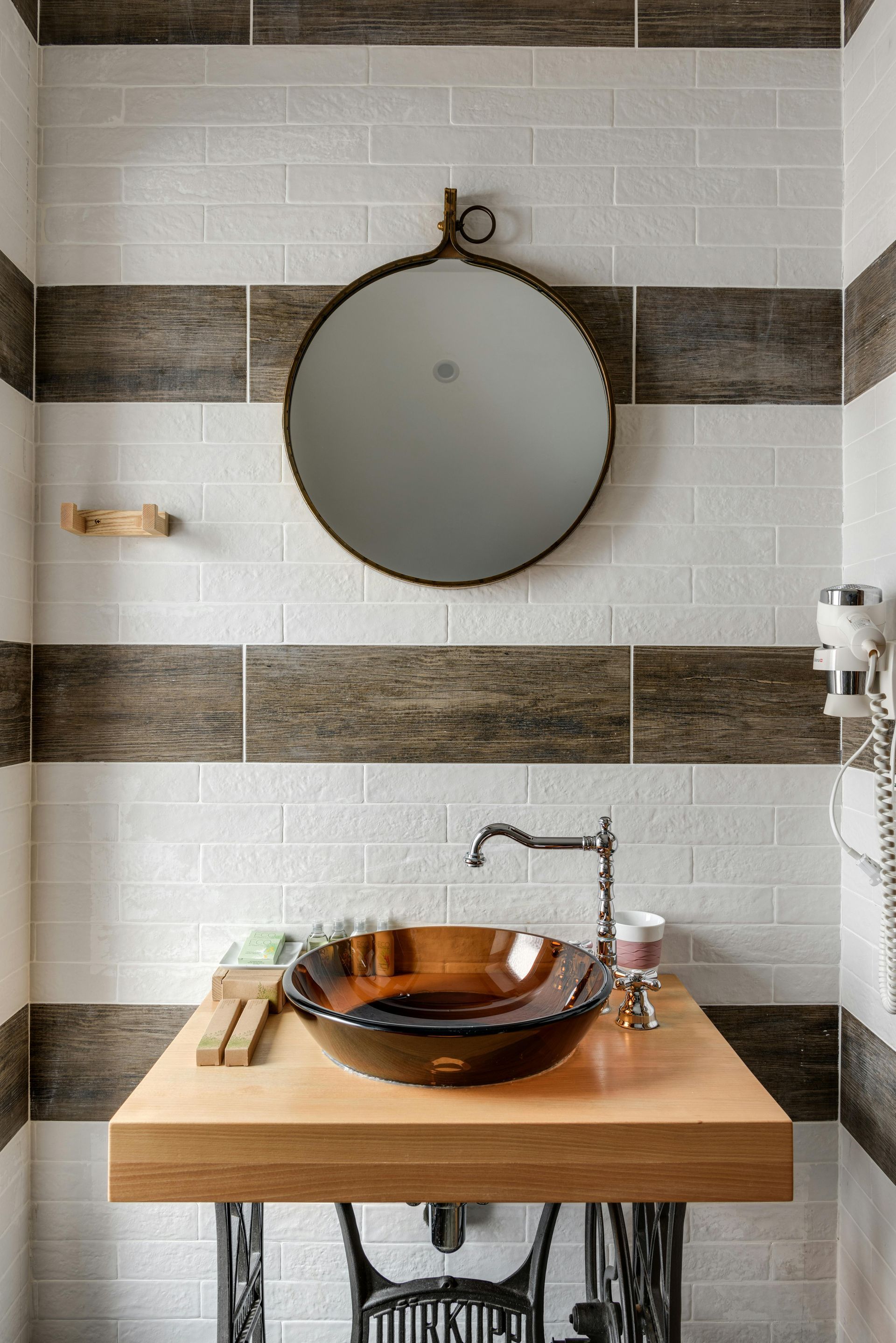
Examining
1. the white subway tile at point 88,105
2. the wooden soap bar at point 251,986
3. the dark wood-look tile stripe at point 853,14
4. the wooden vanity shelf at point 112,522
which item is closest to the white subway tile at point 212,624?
the wooden vanity shelf at point 112,522

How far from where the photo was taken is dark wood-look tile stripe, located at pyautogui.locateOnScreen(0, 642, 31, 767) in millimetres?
1575

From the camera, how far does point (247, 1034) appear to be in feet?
4.36

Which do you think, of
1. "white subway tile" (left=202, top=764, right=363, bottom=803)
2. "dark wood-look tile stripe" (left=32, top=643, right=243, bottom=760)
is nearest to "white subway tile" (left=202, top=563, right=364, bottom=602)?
A: "dark wood-look tile stripe" (left=32, top=643, right=243, bottom=760)

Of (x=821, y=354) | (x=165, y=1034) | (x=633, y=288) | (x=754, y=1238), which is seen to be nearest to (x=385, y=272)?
(x=633, y=288)

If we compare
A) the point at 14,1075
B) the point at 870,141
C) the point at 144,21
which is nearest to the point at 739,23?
the point at 870,141

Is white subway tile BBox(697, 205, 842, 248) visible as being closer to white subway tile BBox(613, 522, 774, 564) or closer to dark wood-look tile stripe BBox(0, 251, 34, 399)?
white subway tile BBox(613, 522, 774, 564)

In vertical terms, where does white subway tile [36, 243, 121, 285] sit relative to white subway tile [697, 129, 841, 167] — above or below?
below

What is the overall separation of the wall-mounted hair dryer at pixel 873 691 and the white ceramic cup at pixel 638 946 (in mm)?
342

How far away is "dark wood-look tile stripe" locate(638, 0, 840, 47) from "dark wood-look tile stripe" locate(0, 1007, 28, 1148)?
214 centimetres

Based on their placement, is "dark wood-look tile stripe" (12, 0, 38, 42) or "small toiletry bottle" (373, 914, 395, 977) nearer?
"small toiletry bottle" (373, 914, 395, 977)

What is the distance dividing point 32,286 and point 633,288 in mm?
1129

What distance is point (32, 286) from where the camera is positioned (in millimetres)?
1671

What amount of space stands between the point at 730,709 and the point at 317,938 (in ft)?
2.86

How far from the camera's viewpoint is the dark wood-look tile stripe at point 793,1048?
1.66 m
